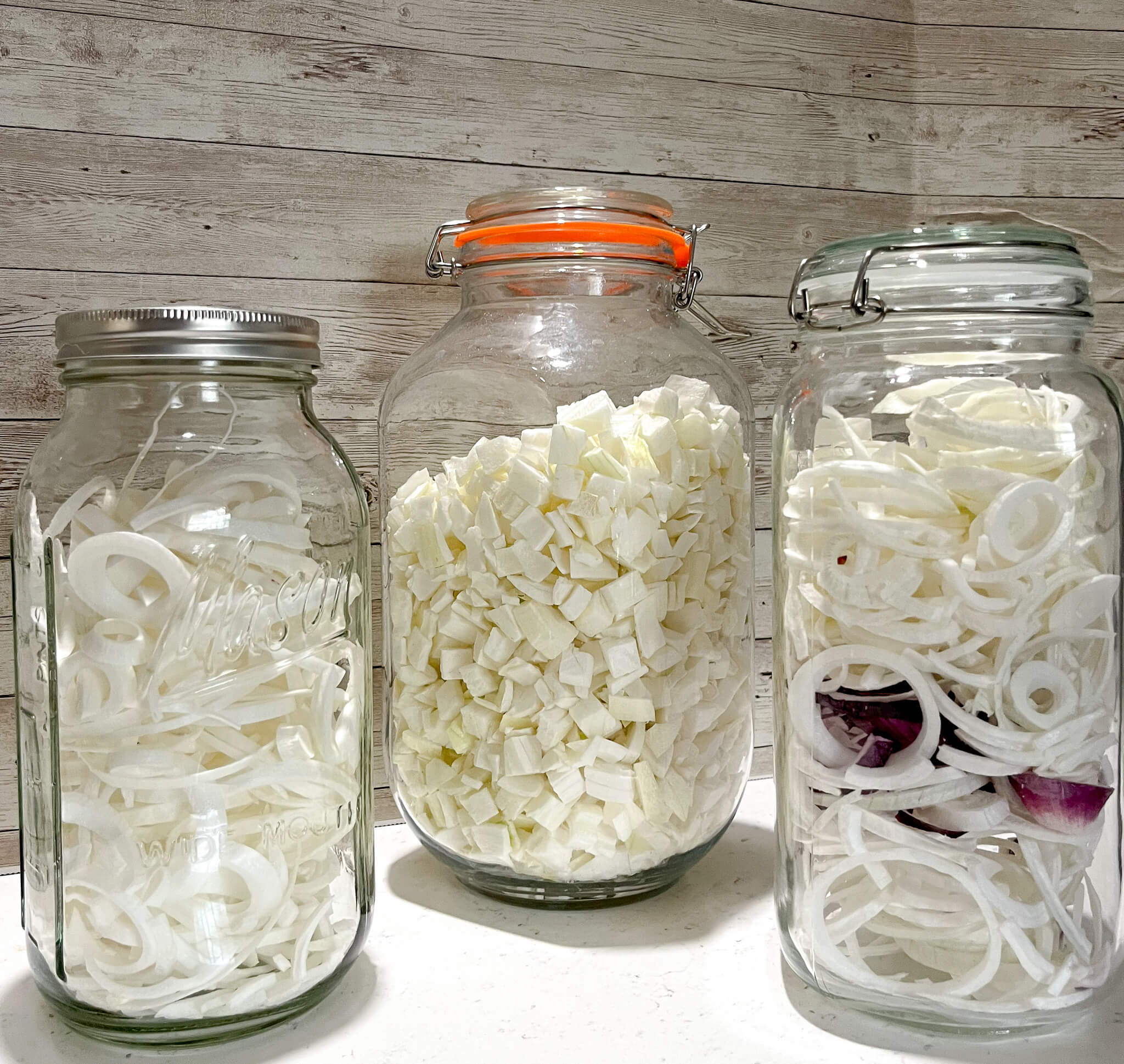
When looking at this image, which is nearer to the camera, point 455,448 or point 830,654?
point 830,654

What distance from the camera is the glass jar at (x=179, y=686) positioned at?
56 centimetres

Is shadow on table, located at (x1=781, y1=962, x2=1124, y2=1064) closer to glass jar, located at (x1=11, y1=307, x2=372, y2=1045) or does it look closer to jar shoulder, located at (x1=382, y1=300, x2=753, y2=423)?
glass jar, located at (x1=11, y1=307, x2=372, y2=1045)

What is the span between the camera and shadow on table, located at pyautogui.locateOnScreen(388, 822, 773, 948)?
0.72 m

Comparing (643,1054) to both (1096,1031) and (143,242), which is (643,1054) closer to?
(1096,1031)

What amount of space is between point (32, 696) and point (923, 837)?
476 mm

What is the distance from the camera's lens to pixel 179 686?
21.9 inches

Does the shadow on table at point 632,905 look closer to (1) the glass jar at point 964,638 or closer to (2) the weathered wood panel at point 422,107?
(1) the glass jar at point 964,638

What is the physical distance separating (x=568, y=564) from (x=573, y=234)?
0.22 metres

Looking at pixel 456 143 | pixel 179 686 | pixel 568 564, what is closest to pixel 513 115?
pixel 456 143

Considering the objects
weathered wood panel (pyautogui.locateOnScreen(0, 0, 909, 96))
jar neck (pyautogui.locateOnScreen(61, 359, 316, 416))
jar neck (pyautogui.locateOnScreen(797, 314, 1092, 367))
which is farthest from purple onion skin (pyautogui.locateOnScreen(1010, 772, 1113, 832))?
weathered wood panel (pyautogui.locateOnScreen(0, 0, 909, 96))

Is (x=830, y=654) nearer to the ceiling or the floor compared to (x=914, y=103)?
nearer to the floor

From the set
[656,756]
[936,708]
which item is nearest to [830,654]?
[936,708]

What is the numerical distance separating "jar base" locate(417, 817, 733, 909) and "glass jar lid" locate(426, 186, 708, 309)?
0.40m

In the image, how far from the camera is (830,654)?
59 cm
